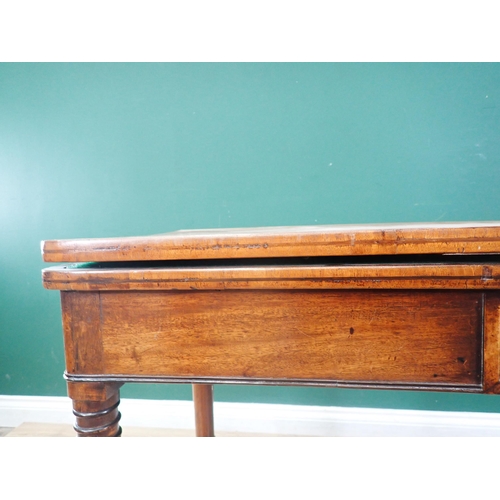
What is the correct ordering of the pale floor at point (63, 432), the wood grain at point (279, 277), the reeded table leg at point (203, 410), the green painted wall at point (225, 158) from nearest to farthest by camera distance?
the wood grain at point (279, 277) < the reeded table leg at point (203, 410) < the green painted wall at point (225, 158) < the pale floor at point (63, 432)

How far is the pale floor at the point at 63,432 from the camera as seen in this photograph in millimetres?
1431

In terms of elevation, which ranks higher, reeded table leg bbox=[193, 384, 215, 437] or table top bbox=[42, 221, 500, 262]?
table top bbox=[42, 221, 500, 262]

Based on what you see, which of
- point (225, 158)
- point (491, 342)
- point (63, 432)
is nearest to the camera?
point (491, 342)

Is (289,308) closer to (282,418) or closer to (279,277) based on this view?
(279,277)

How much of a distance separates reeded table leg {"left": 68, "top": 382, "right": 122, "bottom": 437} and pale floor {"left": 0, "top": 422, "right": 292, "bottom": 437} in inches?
39.0

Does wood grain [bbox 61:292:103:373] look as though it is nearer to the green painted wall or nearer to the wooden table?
the wooden table

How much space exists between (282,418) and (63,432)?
90 cm

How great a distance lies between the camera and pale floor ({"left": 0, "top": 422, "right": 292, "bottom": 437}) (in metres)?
1.43

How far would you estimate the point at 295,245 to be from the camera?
0.44 m

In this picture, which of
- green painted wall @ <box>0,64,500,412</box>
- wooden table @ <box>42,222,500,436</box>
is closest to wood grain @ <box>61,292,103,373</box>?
wooden table @ <box>42,222,500,436</box>

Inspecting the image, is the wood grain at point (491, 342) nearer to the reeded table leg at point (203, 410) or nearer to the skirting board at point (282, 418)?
the reeded table leg at point (203, 410)

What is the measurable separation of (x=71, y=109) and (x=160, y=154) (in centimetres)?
42

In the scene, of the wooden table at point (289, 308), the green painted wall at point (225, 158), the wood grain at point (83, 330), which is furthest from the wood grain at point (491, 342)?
the green painted wall at point (225, 158)

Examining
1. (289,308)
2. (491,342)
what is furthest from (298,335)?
(491,342)
